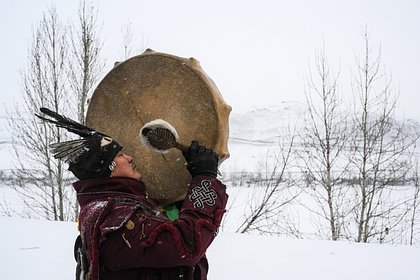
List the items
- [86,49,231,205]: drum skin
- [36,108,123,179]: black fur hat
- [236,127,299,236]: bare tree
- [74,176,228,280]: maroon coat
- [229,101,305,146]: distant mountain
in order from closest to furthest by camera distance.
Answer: [74,176,228,280]: maroon coat < [36,108,123,179]: black fur hat < [86,49,231,205]: drum skin < [236,127,299,236]: bare tree < [229,101,305,146]: distant mountain

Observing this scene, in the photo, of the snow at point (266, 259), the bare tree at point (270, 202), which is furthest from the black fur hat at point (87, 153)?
the bare tree at point (270, 202)

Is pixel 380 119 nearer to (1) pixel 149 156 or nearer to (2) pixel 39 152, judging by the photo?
(1) pixel 149 156

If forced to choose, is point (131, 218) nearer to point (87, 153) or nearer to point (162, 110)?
point (87, 153)

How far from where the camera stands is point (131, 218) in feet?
3.71

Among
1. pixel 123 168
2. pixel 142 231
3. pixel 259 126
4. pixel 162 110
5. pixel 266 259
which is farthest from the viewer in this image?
pixel 259 126

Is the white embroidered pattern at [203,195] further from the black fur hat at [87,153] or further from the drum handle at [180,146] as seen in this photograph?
the black fur hat at [87,153]

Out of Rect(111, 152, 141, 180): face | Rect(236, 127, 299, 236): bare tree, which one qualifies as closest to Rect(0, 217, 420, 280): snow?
Rect(111, 152, 141, 180): face

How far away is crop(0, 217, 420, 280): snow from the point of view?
333 centimetres

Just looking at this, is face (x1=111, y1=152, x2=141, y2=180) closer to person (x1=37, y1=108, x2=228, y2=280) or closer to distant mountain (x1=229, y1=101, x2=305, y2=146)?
person (x1=37, y1=108, x2=228, y2=280)

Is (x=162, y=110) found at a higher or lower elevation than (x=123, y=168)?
higher

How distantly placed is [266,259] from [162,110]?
271 cm

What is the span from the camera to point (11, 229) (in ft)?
15.8

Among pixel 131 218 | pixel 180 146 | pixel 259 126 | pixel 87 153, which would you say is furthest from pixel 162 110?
pixel 259 126

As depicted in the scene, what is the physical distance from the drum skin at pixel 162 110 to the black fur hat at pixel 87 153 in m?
0.28
